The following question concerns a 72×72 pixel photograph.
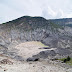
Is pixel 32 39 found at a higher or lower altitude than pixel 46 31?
lower

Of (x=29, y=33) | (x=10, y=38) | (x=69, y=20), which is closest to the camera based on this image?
(x=10, y=38)

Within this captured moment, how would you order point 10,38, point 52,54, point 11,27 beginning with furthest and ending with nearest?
point 11,27, point 10,38, point 52,54

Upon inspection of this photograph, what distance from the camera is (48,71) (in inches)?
1022

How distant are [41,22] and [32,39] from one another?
22442 millimetres

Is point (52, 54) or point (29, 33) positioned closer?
point (52, 54)

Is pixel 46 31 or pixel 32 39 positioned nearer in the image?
pixel 32 39

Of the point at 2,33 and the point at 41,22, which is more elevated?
the point at 41,22

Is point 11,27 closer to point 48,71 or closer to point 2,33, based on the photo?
point 2,33

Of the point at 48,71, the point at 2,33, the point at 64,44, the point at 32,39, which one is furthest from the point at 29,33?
the point at 48,71

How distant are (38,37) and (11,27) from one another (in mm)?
25192

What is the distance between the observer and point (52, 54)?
5075 centimetres

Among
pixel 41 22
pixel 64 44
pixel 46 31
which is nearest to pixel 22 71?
pixel 64 44

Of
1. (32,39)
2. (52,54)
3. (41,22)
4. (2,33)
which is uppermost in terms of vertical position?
(41,22)

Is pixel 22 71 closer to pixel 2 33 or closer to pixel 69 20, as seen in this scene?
pixel 2 33
